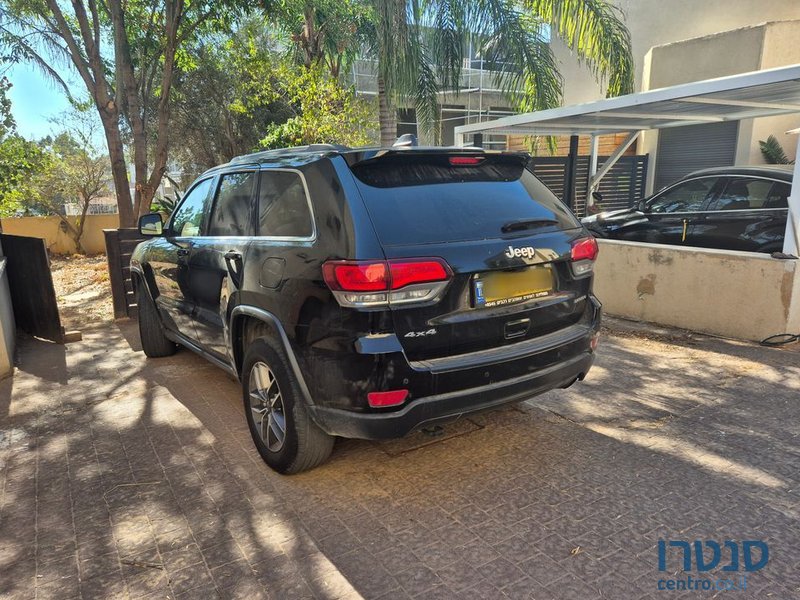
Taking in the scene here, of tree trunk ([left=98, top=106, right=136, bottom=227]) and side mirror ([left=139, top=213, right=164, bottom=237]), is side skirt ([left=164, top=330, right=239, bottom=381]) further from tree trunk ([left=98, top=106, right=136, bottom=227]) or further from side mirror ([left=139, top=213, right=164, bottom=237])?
tree trunk ([left=98, top=106, right=136, bottom=227])

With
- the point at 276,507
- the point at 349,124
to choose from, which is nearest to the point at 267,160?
the point at 276,507

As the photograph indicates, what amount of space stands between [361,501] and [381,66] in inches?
333

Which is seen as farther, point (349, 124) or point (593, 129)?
point (349, 124)

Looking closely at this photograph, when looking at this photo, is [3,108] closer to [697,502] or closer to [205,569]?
[205,569]

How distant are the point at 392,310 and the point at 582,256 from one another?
4.51 ft

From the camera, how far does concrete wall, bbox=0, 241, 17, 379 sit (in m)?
5.21

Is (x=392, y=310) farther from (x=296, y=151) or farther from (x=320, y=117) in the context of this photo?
(x=320, y=117)

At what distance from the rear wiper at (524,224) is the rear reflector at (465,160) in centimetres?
44

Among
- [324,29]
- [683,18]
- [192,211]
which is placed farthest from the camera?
[683,18]

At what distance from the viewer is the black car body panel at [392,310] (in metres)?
2.68

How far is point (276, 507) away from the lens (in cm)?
303

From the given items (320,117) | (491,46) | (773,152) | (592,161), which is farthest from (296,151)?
(773,152)

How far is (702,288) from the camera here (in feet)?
19.8

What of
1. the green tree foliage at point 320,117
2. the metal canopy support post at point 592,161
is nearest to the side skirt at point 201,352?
the green tree foliage at point 320,117
